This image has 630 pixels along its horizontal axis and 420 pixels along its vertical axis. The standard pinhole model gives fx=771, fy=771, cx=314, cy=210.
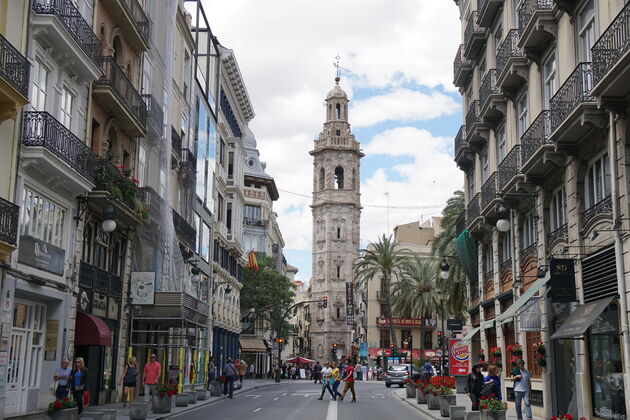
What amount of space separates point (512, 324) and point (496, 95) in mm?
7997

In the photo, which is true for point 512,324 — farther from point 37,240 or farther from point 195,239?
point 195,239

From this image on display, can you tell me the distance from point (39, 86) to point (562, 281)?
47.5 ft

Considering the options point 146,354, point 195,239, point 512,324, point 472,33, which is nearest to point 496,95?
point 472,33

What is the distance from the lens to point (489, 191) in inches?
1091

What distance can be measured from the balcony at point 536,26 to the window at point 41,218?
14.1 m

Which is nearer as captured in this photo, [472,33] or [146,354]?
Answer: [472,33]

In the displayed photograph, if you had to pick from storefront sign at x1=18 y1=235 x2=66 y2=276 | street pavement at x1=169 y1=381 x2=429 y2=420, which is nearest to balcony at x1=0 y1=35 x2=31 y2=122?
storefront sign at x1=18 y1=235 x2=66 y2=276

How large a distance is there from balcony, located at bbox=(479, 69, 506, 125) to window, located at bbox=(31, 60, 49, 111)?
14716 millimetres

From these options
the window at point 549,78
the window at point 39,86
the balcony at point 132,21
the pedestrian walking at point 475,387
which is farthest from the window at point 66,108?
the window at point 549,78

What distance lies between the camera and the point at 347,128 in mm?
124812

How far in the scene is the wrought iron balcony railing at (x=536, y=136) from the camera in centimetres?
2067

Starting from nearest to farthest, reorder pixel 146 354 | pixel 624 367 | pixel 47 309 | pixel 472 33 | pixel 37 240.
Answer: pixel 624 367 < pixel 37 240 < pixel 47 309 < pixel 472 33 < pixel 146 354

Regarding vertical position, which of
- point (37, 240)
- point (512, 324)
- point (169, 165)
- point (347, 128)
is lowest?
point (512, 324)

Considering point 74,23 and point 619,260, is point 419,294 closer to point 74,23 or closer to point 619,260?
point 74,23
